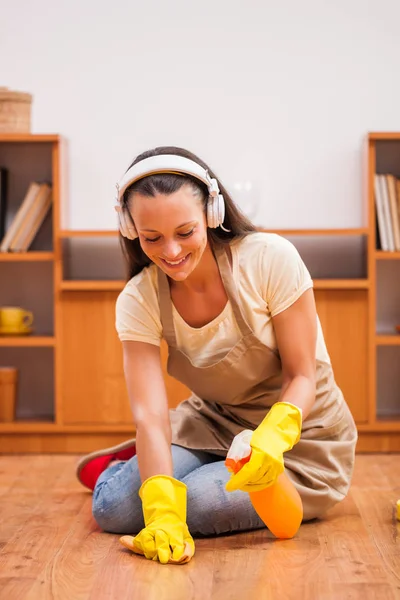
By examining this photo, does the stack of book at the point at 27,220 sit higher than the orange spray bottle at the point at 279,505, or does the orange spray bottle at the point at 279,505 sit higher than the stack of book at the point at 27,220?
the stack of book at the point at 27,220

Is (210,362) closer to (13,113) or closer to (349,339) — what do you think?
(349,339)

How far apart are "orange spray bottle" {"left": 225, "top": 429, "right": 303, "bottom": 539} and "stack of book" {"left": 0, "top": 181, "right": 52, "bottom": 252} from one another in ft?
5.39

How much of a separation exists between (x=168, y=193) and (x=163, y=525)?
0.68 meters

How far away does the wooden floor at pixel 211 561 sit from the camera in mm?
1654

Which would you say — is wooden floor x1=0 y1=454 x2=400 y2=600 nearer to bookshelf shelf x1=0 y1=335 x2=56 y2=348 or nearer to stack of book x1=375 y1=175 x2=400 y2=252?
bookshelf shelf x1=0 y1=335 x2=56 y2=348

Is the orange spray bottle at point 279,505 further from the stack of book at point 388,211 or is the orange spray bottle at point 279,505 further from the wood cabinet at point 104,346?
the stack of book at point 388,211

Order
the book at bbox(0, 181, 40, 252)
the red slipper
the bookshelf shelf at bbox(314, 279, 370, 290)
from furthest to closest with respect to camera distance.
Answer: the book at bbox(0, 181, 40, 252) → the bookshelf shelf at bbox(314, 279, 370, 290) → the red slipper

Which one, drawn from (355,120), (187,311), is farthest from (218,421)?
(355,120)

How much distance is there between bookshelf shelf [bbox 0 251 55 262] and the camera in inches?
127

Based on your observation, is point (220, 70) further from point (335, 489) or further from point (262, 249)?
point (335, 489)

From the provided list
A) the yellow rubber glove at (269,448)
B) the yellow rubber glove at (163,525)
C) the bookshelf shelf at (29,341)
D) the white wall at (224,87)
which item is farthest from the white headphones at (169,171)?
the white wall at (224,87)

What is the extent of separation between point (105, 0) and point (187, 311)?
5.89ft

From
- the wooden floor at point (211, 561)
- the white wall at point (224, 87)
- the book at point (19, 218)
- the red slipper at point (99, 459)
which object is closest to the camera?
the wooden floor at point (211, 561)

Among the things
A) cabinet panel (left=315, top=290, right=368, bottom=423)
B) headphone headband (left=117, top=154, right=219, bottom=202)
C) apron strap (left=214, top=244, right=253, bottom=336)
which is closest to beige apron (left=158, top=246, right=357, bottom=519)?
apron strap (left=214, top=244, right=253, bottom=336)
